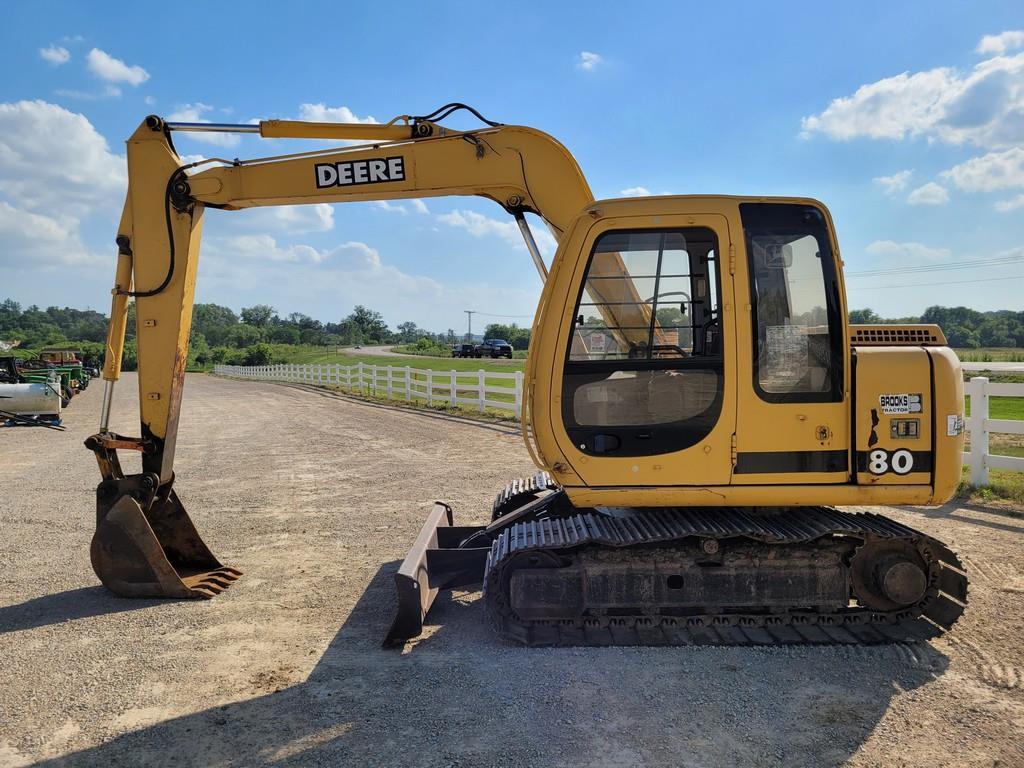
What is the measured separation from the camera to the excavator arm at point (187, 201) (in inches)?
212

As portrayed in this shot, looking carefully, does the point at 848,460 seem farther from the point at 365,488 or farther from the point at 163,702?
the point at 365,488

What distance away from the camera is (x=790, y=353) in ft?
14.6

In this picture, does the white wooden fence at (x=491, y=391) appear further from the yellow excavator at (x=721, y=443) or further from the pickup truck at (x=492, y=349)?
the pickup truck at (x=492, y=349)

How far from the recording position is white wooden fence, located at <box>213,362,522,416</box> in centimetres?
1836

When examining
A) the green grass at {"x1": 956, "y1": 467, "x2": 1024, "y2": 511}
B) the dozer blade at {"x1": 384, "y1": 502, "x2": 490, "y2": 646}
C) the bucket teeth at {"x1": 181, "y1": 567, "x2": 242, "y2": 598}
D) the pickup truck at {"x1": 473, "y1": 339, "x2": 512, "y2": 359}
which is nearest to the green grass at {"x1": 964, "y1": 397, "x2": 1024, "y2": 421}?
the green grass at {"x1": 956, "y1": 467, "x2": 1024, "y2": 511}

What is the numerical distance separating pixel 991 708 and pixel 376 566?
4.39 m

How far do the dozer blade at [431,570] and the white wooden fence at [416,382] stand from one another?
7.24 metres

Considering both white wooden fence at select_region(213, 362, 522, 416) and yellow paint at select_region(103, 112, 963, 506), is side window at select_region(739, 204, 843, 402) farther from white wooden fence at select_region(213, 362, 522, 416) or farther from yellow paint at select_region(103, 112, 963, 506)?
white wooden fence at select_region(213, 362, 522, 416)

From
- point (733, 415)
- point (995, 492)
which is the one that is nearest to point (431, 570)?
point (733, 415)

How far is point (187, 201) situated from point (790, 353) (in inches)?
184

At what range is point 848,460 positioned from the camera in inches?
174

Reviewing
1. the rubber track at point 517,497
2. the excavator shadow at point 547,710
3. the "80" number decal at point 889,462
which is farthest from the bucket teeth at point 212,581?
the "80" number decal at point 889,462

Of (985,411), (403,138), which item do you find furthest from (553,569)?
(985,411)

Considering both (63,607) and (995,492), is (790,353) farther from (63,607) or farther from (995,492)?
(995,492)
